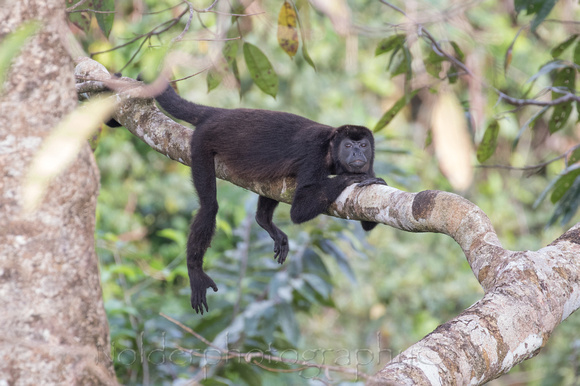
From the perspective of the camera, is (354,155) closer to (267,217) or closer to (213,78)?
(267,217)

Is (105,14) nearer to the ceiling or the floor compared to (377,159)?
nearer to the ceiling

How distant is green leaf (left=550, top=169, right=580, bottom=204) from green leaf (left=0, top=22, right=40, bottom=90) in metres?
3.56

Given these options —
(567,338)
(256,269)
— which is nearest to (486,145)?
(256,269)

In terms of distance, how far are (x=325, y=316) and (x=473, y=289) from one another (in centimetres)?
288

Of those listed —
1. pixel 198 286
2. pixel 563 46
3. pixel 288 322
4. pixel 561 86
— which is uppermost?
pixel 563 46

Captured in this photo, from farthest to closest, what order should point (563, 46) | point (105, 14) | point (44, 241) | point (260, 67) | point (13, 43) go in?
point (563, 46) → point (260, 67) → point (105, 14) → point (44, 241) → point (13, 43)

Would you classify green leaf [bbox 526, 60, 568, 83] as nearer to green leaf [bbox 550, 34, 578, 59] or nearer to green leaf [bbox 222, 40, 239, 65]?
green leaf [bbox 550, 34, 578, 59]

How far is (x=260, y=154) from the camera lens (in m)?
4.37

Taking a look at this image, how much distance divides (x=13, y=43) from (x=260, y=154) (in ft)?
9.62

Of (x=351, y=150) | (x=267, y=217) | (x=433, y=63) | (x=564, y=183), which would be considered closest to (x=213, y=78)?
(x=351, y=150)

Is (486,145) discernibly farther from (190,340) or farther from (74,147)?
(74,147)

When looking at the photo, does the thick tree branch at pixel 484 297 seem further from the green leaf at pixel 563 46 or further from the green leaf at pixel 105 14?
the green leaf at pixel 563 46

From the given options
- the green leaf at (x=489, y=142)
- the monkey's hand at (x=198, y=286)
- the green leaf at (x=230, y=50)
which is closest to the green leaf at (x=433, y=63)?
the green leaf at (x=489, y=142)

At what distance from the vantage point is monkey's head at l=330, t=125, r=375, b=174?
4.43m
